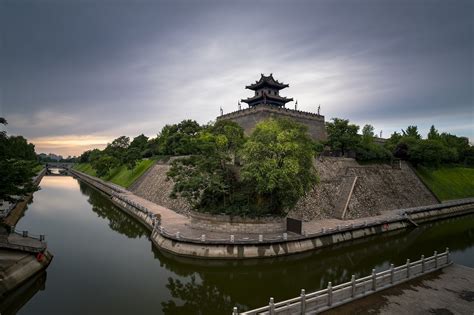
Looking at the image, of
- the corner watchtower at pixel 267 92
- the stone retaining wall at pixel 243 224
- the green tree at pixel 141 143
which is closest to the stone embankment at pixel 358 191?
the stone retaining wall at pixel 243 224

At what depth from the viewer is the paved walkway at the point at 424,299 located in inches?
445

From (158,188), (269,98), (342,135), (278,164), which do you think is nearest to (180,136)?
(158,188)

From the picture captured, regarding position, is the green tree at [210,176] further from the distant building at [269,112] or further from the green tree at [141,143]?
the green tree at [141,143]

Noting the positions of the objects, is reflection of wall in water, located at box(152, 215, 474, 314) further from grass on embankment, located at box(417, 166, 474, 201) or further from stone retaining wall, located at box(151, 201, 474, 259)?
grass on embankment, located at box(417, 166, 474, 201)

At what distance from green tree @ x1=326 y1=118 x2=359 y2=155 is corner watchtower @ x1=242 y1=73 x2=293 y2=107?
418 inches

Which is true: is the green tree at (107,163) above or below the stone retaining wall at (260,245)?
above

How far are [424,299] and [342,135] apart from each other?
3029 cm

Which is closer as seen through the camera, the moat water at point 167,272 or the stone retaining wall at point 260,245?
the moat water at point 167,272

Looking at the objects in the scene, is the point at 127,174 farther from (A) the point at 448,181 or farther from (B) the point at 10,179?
(A) the point at 448,181

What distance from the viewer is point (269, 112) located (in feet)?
142

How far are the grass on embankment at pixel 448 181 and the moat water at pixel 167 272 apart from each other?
15167 mm

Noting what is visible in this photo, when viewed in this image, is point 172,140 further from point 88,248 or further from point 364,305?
point 364,305

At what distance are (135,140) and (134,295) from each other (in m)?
67.1

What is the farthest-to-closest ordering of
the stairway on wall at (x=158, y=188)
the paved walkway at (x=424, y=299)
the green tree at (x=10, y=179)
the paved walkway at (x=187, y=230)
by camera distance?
the stairway on wall at (x=158, y=188), the paved walkway at (x=187, y=230), the green tree at (x=10, y=179), the paved walkway at (x=424, y=299)
